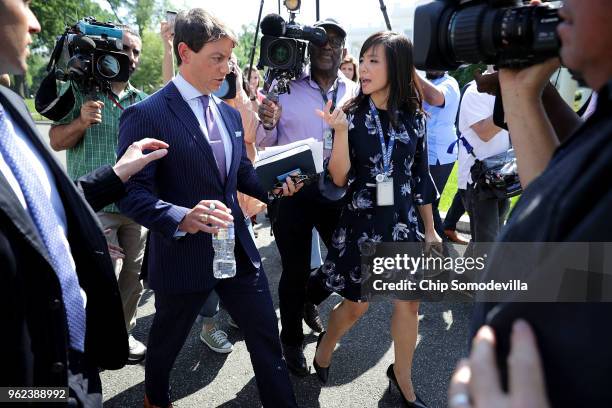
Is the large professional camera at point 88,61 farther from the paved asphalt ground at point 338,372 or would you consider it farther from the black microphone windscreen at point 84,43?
the paved asphalt ground at point 338,372

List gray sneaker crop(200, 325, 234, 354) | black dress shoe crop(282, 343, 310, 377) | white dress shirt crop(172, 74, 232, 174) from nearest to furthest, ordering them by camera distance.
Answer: white dress shirt crop(172, 74, 232, 174) < black dress shoe crop(282, 343, 310, 377) < gray sneaker crop(200, 325, 234, 354)

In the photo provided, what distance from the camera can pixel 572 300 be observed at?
0.65 metres

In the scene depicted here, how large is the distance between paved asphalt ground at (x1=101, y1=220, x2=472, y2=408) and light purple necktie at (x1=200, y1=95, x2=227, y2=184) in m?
1.35

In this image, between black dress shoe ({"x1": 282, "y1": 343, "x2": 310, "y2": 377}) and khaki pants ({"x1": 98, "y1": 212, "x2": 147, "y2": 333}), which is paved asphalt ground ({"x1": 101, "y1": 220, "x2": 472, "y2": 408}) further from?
khaki pants ({"x1": 98, "y1": 212, "x2": 147, "y2": 333})

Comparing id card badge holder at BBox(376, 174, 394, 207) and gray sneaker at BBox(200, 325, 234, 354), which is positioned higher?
id card badge holder at BBox(376, 174, 394, 207)

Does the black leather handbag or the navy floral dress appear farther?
the black leather handbag

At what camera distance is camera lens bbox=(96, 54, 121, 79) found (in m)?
2.70

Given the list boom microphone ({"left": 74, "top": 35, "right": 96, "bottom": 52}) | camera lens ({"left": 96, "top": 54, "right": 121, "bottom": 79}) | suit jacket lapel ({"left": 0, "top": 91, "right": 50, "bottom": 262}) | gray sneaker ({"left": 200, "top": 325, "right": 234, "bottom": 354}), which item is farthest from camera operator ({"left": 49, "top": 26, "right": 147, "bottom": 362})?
suit jacket lapel ({"left": 0, "top": 91, "right": 50, "bottom": 262})

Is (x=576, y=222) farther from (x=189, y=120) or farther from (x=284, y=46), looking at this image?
(x=284, y=46)

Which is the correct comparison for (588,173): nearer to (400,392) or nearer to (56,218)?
(56,218)

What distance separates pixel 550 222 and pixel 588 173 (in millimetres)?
84

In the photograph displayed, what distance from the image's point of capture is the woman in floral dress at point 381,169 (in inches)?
100

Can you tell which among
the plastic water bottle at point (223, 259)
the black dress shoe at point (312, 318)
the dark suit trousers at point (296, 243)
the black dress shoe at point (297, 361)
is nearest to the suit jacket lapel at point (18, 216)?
the plastic water bottle at point (223, 259)

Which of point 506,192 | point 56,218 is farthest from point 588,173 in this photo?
point 506,192
